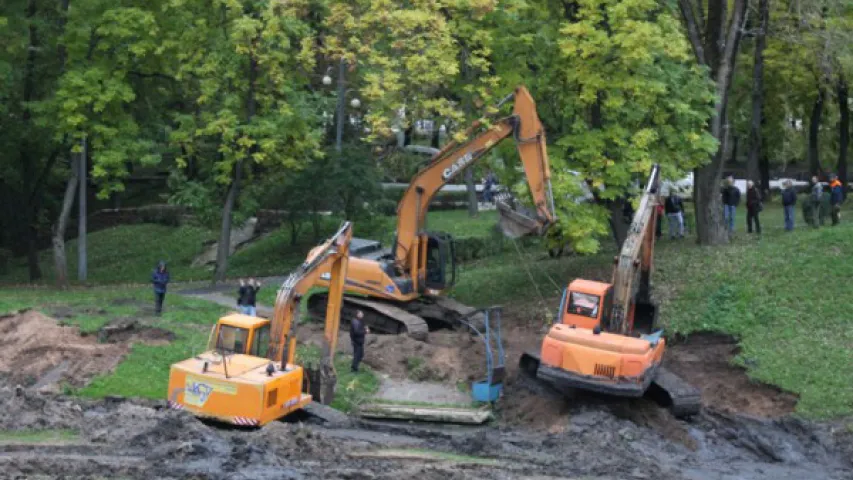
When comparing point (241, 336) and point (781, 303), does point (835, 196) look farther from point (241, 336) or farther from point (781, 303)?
point (241, 336)

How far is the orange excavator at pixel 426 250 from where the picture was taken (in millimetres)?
24656

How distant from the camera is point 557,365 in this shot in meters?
20.0

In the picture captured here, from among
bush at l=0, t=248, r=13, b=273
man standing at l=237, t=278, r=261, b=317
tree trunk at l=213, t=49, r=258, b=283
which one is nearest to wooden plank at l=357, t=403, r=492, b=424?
man standing at l=237, t=278, r=261, b=317

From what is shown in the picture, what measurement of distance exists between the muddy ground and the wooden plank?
26 centimetres

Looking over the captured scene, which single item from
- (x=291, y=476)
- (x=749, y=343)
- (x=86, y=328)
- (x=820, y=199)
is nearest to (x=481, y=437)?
(x=291, y=476)

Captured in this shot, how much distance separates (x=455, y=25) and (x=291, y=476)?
55.2ft

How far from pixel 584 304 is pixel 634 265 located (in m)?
1.30

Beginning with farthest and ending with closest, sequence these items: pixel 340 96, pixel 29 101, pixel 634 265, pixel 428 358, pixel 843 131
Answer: pixel 843 131, pixel 340 96, pixel 29 101, pixel 428 358, pixel 634 265

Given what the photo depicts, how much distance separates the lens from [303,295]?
20.0 meters

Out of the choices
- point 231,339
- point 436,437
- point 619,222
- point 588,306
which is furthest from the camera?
point 619,222

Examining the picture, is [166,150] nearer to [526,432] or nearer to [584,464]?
[526,432]

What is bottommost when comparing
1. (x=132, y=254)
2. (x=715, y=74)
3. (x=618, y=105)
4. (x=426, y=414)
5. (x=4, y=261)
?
(x=4, y=261)

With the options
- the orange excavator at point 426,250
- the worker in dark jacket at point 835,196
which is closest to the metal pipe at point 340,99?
the orange excavator at point 426,250

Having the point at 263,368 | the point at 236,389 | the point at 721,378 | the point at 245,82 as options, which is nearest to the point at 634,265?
the point at 721,378
